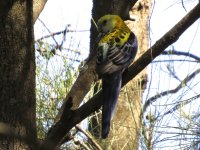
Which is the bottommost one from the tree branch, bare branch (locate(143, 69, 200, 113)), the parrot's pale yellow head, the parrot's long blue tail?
the parrot's long blue tail

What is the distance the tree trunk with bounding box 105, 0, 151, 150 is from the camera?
2.36 m

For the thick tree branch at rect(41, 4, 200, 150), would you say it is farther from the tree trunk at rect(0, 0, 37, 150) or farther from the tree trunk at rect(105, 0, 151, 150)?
the tree trunk at rect(105, 0, 151, 150)

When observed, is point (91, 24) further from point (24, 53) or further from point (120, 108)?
point (24, 53)

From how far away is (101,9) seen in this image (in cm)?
262

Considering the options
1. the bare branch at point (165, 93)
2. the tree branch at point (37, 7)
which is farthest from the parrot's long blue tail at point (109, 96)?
the tree branch at point (37, 7)

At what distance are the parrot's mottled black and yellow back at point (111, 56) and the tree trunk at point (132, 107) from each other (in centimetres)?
27

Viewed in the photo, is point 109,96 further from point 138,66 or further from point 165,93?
point 165,93

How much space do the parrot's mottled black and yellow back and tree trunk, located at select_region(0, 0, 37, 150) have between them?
27cm

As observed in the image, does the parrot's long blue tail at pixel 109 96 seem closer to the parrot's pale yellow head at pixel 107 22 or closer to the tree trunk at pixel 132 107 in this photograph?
the tree trunk at pixel 132 107

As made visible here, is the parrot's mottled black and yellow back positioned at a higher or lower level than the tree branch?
lower

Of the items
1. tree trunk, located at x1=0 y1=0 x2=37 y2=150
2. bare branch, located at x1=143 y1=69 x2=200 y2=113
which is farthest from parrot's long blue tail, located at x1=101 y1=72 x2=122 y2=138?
bare branch, located at x1=143 y1=69 x2=200 y2=113

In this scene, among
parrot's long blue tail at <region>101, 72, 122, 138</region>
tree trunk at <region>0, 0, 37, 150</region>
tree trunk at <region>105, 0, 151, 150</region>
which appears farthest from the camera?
tree trunk at <region>105, 0, 151, 150</region>

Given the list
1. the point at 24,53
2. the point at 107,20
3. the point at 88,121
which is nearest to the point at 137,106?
the point at 88,121

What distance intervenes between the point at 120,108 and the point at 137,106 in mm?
471
